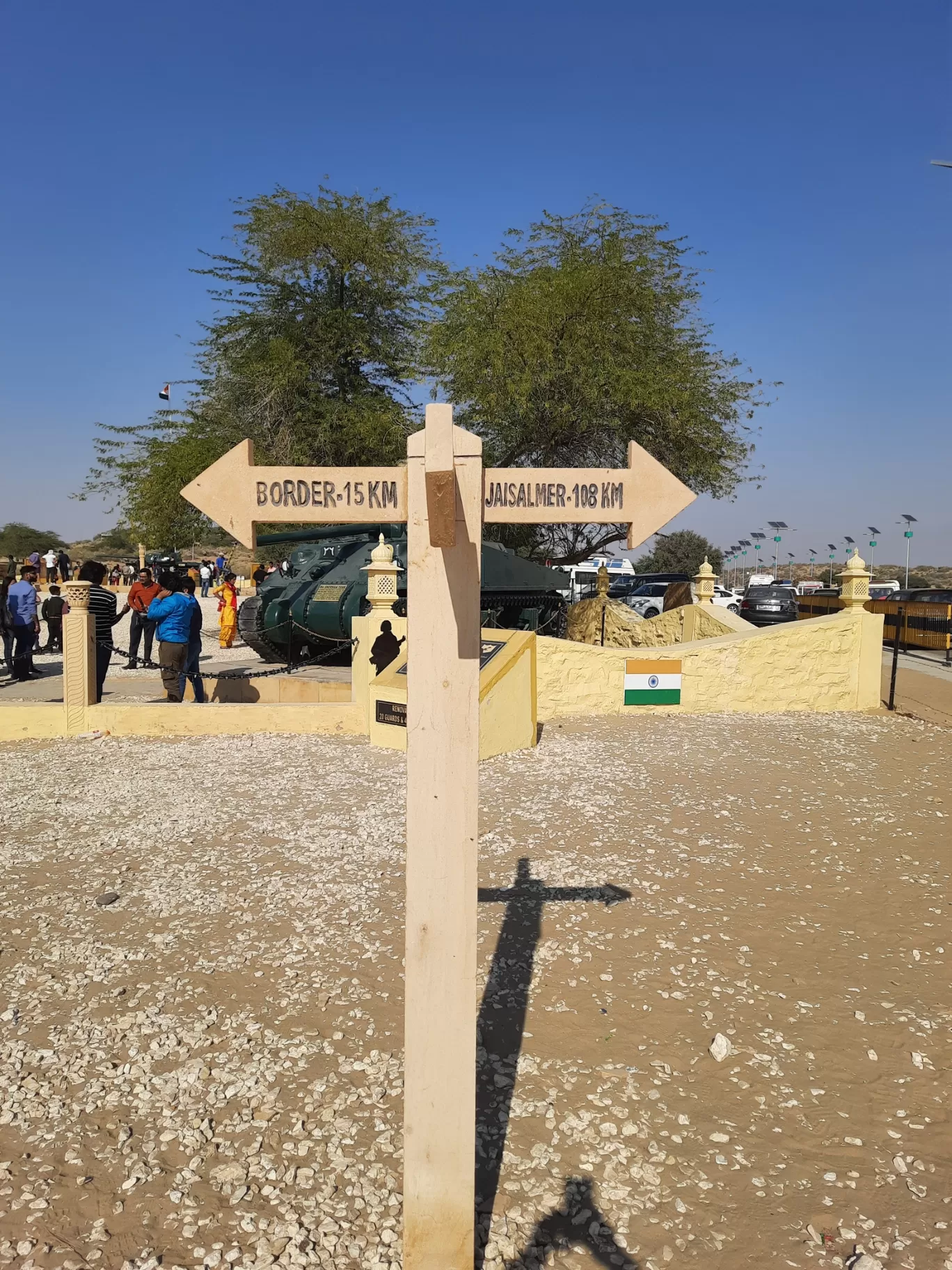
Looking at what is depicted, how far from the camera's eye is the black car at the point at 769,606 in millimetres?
23062

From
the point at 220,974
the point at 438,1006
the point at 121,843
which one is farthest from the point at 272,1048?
the point at 121,843

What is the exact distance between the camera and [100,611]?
9406mm

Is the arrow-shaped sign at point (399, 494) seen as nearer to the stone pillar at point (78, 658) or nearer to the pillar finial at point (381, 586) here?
the stone pillar at point (78, 658)

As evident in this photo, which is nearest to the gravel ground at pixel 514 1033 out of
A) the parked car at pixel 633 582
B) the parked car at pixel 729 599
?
the parked car at pixel 633 582

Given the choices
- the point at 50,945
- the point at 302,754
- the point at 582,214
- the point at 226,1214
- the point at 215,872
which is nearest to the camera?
the point at 226,1214

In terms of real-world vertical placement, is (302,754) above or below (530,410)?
below

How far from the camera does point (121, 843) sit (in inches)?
223

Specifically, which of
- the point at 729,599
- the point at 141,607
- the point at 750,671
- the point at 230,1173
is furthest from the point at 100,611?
the point at 729,599

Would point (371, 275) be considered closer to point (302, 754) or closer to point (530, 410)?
point (530, 410)

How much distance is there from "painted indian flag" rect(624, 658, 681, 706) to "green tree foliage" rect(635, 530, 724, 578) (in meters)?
49.9

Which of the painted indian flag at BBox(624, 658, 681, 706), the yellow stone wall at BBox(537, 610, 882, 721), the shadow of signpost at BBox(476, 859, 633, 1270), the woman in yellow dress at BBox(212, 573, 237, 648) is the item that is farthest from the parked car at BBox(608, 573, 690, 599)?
the shadow of signpost at BBox(476, 859, 633, 1270)

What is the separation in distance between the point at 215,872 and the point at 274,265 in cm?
2242

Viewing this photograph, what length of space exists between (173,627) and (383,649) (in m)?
2.36

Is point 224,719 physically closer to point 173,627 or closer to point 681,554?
point 173,627
